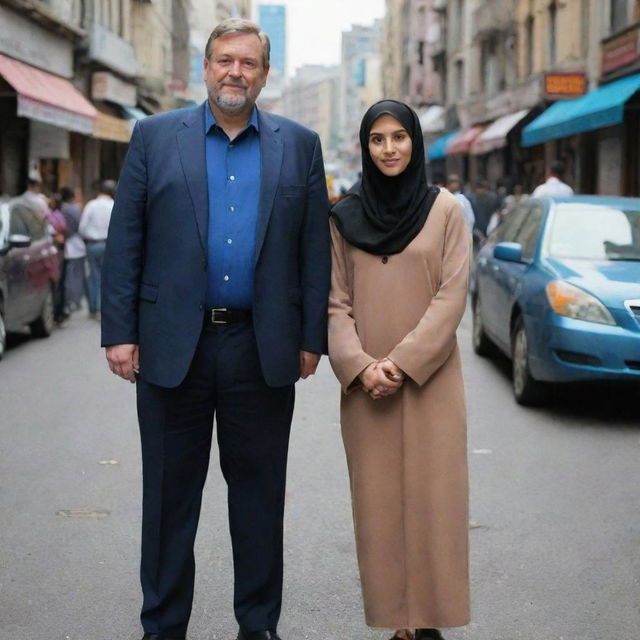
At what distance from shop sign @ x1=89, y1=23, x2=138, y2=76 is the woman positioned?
26311mm

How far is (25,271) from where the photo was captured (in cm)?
1182

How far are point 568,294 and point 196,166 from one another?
15.9ft

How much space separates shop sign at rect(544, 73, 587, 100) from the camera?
26.5 metres

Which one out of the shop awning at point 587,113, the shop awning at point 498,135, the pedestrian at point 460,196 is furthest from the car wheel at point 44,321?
the shop awning at point 498,135

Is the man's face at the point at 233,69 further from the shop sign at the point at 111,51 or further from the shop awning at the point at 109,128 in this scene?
the shop sign at the point at 111,51

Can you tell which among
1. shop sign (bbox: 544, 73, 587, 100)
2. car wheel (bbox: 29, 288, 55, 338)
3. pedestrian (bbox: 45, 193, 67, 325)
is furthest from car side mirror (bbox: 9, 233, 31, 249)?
shop sign (bbox: 544, 73, 587, 100)

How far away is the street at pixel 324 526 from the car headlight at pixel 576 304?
74 cm

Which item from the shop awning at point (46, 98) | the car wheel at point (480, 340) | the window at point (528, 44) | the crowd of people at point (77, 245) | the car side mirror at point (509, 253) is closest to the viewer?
the car side mirror at point (509, 253)

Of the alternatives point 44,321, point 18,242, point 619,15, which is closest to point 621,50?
point 619,15

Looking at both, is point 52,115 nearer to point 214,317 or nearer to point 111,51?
point 111,51

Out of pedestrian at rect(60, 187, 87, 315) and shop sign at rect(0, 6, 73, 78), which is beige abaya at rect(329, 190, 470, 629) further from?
shop sign at rect(0, 6, 73, 78)

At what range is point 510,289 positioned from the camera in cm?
916

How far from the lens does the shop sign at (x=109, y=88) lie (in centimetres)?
2997

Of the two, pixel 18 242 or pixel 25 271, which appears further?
pixel 25 271
